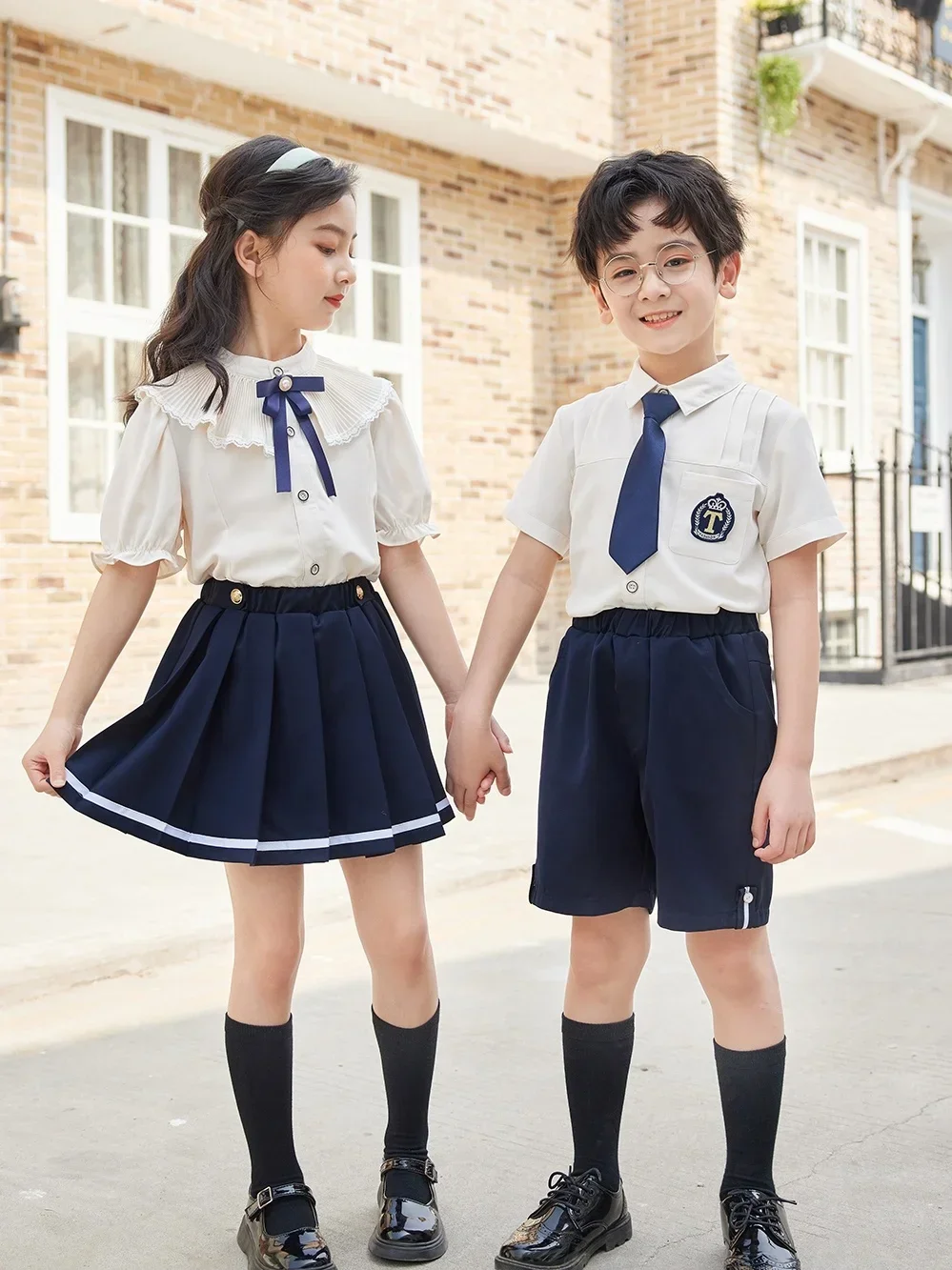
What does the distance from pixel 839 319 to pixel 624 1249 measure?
1270cm

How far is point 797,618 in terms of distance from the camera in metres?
2.43

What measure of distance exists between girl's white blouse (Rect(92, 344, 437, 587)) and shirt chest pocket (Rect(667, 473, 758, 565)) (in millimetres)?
526

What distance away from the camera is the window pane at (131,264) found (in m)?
9.40

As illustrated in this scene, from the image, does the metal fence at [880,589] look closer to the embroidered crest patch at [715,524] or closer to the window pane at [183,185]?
the window pane at [183,185]

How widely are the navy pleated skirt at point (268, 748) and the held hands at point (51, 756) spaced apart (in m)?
0.03

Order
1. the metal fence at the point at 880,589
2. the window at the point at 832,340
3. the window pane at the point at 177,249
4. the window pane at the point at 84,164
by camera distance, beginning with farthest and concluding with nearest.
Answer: the window at the point at 832,340
the metal fence at the point at 880,589
the window pane at the point at 177,249
the window pane at the point at 84,164

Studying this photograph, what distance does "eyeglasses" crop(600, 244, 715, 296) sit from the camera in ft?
8.10

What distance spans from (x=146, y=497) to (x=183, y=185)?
26.0 ft

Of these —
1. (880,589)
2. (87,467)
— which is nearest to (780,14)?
(880,589)

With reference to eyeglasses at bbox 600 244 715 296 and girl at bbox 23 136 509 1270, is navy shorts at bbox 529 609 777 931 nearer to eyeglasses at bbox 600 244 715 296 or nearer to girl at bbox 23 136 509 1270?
girl at bbox 23 136 509 1270

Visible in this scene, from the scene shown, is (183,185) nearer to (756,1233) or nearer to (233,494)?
(233,494)

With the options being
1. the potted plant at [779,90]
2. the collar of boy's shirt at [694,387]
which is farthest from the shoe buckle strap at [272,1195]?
the potted plant at [779,90]

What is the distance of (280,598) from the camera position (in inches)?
98.1

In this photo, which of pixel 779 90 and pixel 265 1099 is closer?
pixel 265 1099
